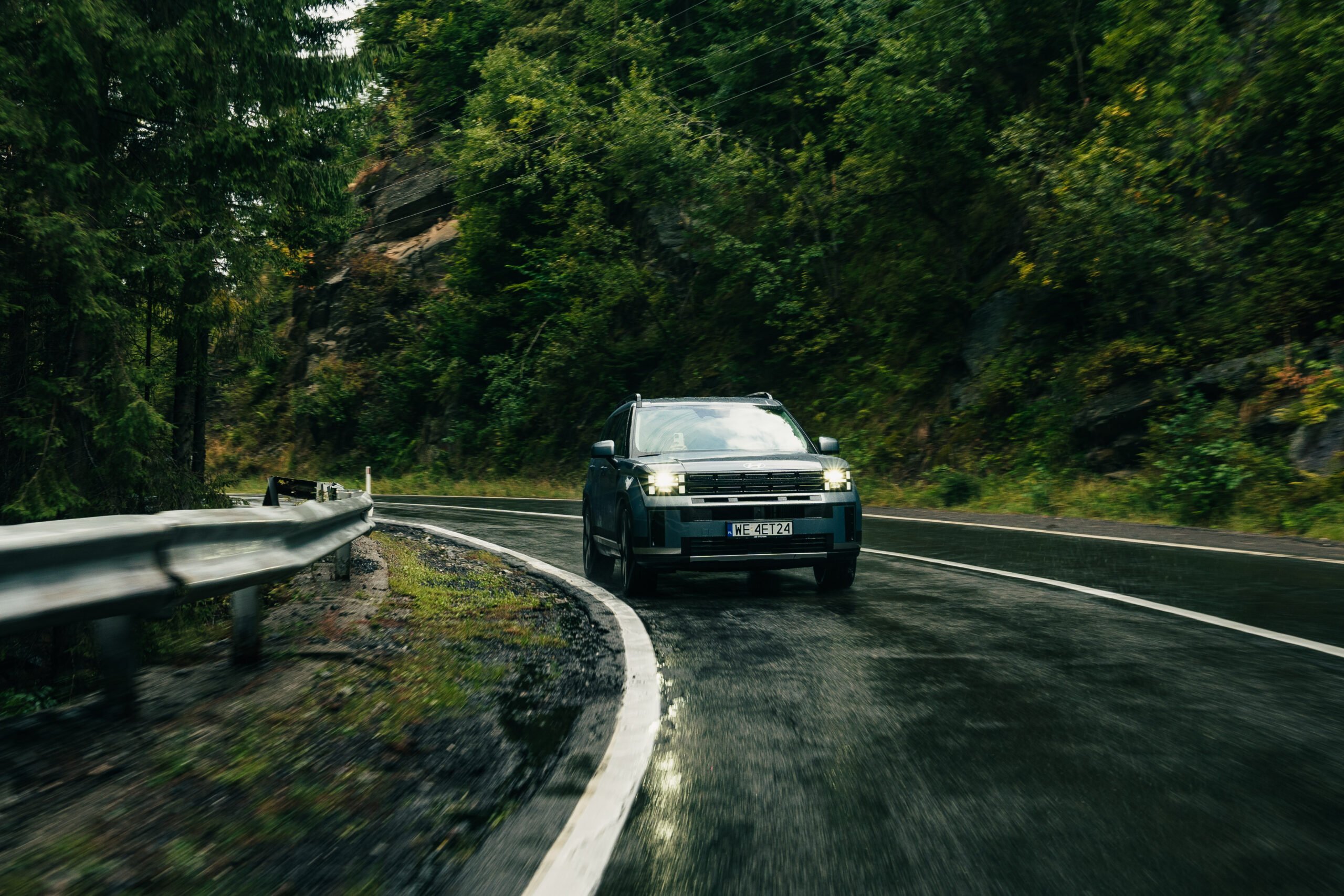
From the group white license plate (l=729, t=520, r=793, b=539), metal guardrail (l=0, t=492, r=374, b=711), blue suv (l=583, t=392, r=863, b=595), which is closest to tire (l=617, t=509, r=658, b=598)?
blue suv (l=583, t=392, r=863, b=595)

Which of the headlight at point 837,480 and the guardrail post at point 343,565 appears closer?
the headlight at point 837,480

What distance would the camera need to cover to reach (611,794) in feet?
13.0

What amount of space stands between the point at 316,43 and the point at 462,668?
51.0 ft

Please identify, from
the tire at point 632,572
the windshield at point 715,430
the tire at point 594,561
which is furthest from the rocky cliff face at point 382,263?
the tire at point 632,572

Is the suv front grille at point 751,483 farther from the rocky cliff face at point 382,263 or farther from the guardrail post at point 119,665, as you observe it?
the rocky cliff face at point 382,263

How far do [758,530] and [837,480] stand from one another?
34.4 inches

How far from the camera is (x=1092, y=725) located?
4.81 m

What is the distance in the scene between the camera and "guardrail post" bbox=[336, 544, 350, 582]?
10828 mm

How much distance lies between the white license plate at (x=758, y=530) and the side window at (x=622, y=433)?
5.47 feet

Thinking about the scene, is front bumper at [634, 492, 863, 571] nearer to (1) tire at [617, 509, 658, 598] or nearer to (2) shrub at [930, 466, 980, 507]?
(1) tire at [617, 509, 658, 598]

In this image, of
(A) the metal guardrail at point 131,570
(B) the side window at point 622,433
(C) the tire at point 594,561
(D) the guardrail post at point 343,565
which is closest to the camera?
(A) the metal guardrail at point 131,570

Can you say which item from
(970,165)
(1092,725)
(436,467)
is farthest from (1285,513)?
(436,467)

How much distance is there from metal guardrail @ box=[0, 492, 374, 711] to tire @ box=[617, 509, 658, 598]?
3397mm

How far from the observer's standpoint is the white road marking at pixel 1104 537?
35.2ft
